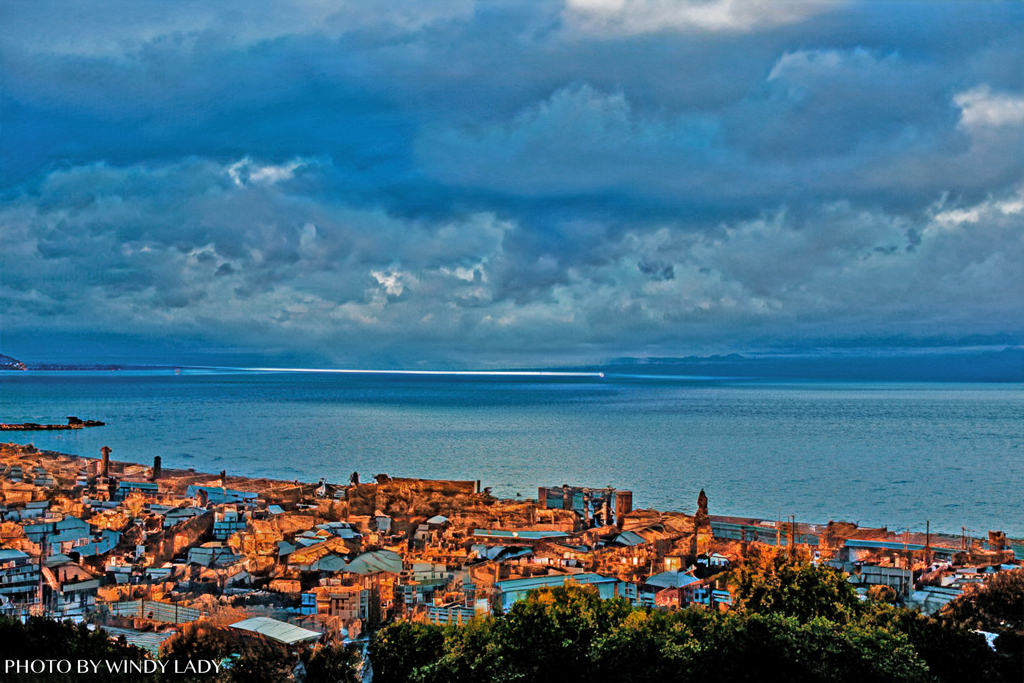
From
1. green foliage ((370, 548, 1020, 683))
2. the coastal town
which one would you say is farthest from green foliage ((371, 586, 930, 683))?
the coastal town

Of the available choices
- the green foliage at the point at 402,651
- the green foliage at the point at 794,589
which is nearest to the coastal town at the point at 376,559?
the green foliage at the point at 794,589

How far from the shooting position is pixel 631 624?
792cm

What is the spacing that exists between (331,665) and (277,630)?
1.09 meters

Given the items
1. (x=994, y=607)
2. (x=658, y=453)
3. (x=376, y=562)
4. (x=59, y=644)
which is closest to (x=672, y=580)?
(x=994, y=607)

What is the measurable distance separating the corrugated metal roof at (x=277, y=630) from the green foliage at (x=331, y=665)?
0.32 m

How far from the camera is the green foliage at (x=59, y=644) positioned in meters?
7.53

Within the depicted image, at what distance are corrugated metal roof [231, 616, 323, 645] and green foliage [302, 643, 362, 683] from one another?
0.32 m

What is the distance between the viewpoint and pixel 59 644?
7672 millimetres

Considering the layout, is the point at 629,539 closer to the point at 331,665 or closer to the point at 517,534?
the point at 517,534

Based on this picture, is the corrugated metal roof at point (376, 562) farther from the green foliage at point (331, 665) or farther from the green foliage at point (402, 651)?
the green foliage at point (331, 665)

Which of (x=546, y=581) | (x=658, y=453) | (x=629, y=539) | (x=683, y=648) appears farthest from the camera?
(x=658, y=453)

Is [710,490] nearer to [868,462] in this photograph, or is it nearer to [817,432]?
[868,462]

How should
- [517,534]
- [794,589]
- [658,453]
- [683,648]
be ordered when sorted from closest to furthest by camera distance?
[683,648] < [794,589] < [517,534] < [658,453]

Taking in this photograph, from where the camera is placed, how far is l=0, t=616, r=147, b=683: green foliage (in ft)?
24.7
